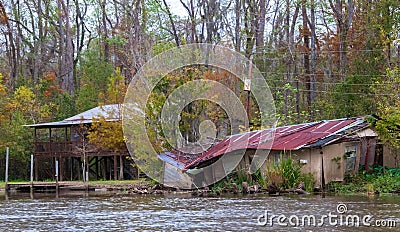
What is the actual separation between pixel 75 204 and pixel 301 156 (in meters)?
10.0

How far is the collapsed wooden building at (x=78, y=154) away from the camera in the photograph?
4609cm

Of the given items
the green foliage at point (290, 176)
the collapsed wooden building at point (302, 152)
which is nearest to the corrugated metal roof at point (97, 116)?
the collapsed wooden building at point (302, 152)

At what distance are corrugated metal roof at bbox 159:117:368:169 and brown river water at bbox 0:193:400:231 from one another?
3046mm

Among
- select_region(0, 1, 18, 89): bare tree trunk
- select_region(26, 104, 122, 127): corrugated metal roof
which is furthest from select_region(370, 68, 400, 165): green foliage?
select_region(0, 1, 18, 89): bare tree trunk

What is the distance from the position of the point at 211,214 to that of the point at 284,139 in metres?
10.9

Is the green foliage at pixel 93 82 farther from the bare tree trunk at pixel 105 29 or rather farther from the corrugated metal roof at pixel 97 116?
the corrugated metal roof at pixel 97 116

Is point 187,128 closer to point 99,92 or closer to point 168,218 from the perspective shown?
point 168,218

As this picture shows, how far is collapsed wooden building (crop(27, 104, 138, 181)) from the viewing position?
151 ft

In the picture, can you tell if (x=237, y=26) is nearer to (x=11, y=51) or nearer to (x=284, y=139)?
(x=284, y=139)

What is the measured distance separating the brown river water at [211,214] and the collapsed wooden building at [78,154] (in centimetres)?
1515

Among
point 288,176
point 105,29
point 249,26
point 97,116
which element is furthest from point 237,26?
point 288,176

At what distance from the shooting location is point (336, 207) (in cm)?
2350

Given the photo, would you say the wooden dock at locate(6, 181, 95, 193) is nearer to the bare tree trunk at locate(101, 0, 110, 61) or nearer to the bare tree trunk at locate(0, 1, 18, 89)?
the bare tree trunk at locate(0, 1, 18, 89)

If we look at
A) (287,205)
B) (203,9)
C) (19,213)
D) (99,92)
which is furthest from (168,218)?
(99,92)
